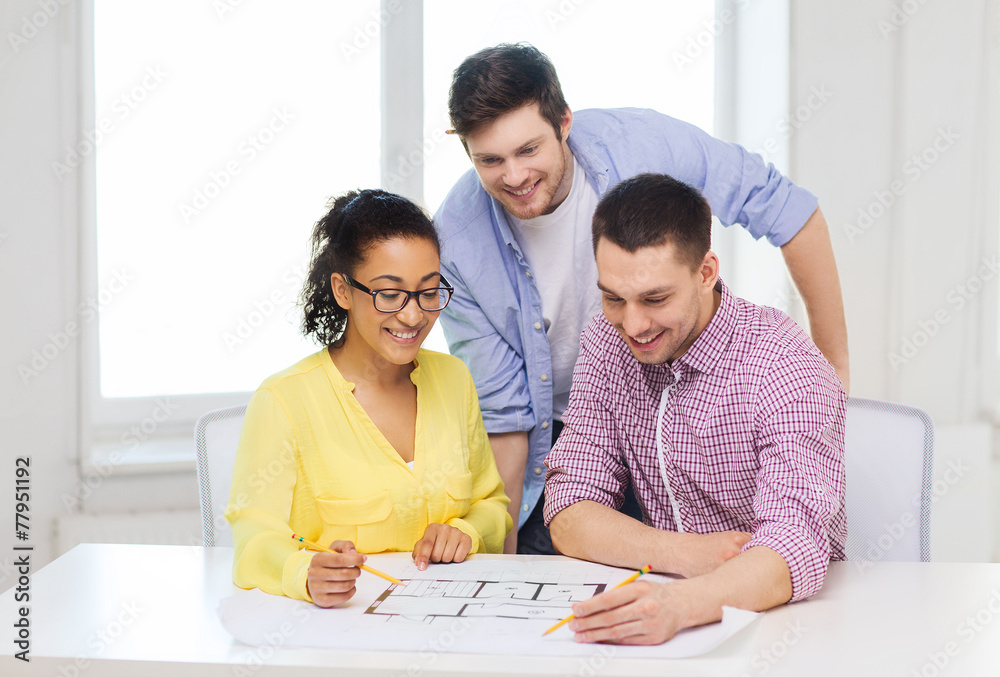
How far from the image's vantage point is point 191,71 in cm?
294

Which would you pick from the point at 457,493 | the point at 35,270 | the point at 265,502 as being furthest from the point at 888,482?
the point at 35,270

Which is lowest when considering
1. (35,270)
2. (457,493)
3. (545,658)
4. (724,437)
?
(545,658)

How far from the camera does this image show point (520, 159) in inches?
72.7

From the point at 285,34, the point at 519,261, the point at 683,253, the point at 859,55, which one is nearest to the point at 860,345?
the point at 859,55

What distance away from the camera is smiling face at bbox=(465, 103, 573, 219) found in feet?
5.97

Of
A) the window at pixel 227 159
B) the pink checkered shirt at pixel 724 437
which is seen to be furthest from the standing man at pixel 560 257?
the window at pixel 227 159

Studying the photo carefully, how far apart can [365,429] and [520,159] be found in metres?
0.67

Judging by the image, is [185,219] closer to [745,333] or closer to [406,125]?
[406,125]

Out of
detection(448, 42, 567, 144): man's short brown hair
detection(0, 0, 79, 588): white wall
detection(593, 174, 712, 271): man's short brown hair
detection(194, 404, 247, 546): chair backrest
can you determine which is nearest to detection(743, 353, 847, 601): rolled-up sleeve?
detection(593, 174, 712, 271): man's short brown hair

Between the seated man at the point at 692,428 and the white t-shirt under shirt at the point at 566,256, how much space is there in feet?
1.08

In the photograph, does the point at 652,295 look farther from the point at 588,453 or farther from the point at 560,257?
the point at 560,257

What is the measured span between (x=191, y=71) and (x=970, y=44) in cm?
274

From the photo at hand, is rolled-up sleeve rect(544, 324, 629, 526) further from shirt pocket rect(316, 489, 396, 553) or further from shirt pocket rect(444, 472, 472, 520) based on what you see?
shirt pocket rect(316, 489, 396, 553)

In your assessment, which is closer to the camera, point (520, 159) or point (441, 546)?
point (441, 546)
